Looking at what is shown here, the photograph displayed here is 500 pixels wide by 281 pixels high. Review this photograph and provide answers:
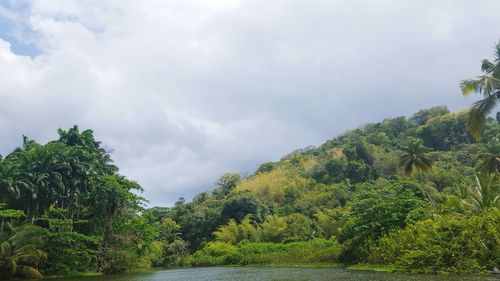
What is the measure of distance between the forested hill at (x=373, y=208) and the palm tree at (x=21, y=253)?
80.1ft

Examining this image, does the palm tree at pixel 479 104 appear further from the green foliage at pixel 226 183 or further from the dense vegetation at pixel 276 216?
the green foliage at pixel 226 183

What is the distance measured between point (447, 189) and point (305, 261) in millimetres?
20917

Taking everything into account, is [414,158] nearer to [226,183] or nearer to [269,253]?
[269,253]

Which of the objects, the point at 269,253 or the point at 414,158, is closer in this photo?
the point at 414,158

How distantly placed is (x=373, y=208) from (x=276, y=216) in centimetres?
2788

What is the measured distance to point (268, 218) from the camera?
61.7m

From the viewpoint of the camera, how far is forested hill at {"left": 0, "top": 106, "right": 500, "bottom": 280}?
27789mm

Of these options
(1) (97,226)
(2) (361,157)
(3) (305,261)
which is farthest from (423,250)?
(2) (361,157)

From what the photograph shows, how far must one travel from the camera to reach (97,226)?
44.1 m

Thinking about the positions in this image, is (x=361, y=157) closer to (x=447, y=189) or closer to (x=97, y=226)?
(x=447, y=189)

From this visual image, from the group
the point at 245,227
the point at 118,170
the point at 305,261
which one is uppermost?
the point at 118,170

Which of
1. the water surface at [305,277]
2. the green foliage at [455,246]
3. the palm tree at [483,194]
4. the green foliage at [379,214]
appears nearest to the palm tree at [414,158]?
the green foliage at [379,214]

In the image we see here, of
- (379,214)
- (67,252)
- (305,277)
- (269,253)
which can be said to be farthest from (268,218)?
(305,277)

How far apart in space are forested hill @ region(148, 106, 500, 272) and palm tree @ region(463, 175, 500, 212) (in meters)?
0.07
